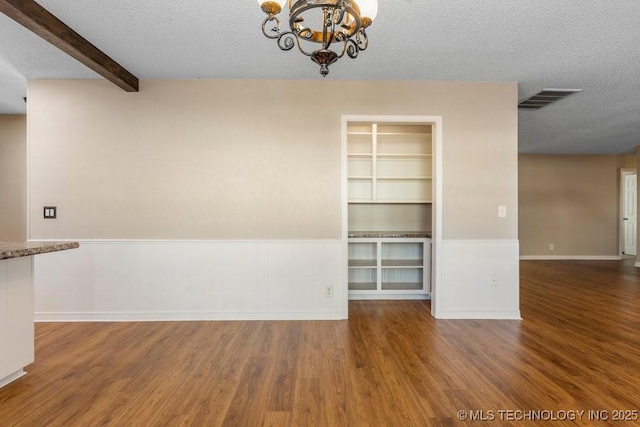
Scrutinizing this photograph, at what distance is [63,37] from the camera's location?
A: 2514 millimetres

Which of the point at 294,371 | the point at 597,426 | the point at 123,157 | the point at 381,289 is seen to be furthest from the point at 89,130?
the point at 597,426

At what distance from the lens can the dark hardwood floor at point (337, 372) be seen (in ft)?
6.17

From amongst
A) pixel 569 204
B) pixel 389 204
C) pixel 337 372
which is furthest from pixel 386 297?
pixel 569 204

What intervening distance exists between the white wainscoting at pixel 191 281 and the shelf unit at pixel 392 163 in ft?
4.31

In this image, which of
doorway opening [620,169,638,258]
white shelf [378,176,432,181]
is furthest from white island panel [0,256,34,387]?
doorway opening [620,169,638,258]

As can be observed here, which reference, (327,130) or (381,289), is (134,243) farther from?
(381,289)

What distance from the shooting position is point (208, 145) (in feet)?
11.5

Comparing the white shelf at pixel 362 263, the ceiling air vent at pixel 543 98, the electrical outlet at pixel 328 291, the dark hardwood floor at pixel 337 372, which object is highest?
the ceiling air vent at pixel 543 98

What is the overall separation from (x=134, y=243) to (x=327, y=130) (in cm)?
235

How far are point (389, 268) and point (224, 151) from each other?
8.37 feet

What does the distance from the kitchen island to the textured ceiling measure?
1.70 metres

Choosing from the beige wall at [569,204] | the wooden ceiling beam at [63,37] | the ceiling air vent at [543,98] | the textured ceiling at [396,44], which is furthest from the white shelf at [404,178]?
the beige wall at [569,204]

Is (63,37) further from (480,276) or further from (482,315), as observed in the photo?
(482,315)

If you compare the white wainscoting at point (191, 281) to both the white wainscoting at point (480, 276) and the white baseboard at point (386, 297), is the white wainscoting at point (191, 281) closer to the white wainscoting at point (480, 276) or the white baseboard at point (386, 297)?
the white baseboard at point (386, 297)
